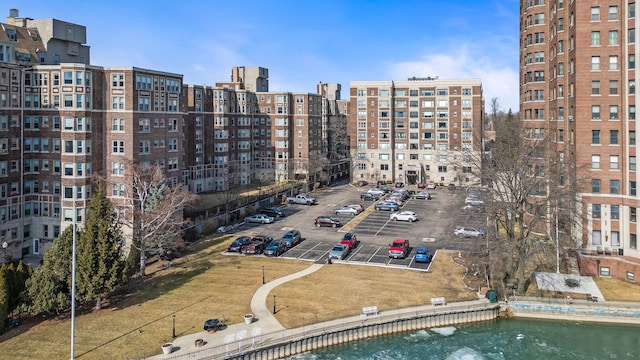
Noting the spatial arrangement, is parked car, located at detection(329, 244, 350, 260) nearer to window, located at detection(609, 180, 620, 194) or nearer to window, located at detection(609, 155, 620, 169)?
window, located at detection(609, 180, 620, 194)

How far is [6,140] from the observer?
57.4 metres

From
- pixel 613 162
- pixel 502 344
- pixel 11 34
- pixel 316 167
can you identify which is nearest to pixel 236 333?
pixel 502 344

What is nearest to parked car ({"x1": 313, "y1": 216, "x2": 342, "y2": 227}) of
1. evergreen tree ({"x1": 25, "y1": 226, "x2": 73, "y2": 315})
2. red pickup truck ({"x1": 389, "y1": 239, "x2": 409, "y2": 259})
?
red pickup truck ({"x1": 389, "y1": 239, "x2": 409, "y2": 259})

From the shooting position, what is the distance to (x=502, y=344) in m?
38.4

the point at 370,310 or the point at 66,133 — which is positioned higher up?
the point at 66,133

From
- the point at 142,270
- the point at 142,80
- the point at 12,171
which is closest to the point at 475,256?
the point at 142,270

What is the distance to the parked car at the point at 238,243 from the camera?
57.9 m

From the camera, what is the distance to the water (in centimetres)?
3653

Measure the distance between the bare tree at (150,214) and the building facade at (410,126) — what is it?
62.7 m

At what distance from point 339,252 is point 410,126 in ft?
204

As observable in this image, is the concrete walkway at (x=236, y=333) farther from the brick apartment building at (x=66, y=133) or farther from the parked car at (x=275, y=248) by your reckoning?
the brick apartment building at (x=66, y=133)

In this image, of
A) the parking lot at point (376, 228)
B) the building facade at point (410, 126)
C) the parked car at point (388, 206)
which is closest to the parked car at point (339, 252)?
the parking lot at point (376, 228)

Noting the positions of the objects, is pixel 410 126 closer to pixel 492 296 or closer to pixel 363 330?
pixel 492 296

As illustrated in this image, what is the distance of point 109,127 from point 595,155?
175 ft
